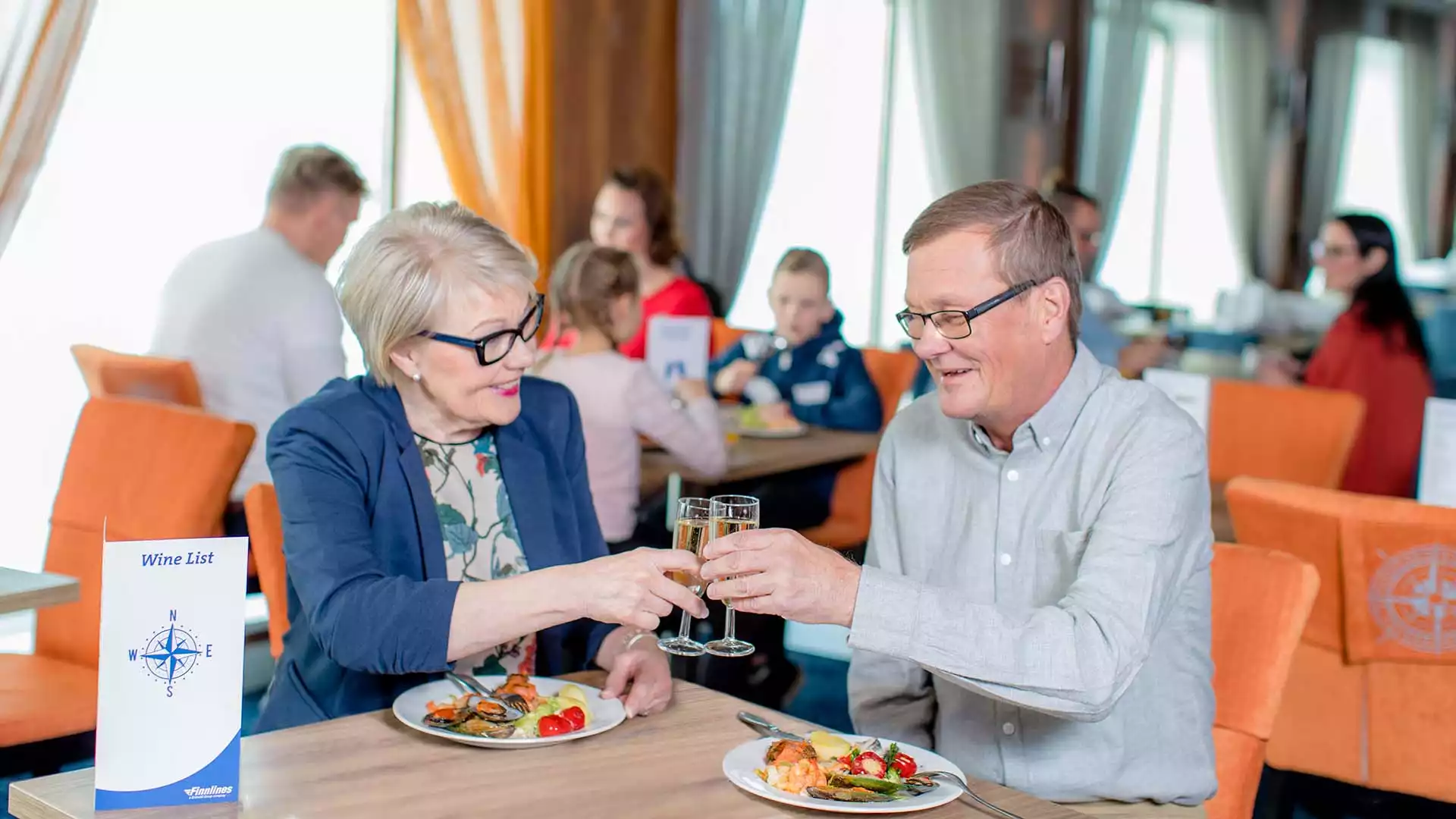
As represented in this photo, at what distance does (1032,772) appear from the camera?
1838 millimetres

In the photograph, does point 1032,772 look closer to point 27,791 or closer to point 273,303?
point 27,791

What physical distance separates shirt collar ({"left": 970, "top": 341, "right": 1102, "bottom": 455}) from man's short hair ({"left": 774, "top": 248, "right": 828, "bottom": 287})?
2957mm

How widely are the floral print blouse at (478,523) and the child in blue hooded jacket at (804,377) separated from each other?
235cm

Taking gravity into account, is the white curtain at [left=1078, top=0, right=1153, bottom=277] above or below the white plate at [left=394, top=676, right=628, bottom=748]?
above

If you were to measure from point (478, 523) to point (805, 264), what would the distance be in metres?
2.88

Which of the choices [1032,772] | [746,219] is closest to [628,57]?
[746,219]

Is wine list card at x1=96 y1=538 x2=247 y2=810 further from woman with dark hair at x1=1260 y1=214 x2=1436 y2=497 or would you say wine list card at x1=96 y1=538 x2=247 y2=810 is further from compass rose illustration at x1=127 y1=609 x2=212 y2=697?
woman with dark hair at x1=1260 y1=214 x2=1436 y2=497

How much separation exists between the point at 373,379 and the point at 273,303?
2116 mm

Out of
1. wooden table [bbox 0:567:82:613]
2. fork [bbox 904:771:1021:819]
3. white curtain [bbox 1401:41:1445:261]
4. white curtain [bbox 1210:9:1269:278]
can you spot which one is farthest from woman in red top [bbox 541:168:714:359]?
white curtain [bbox 1401:41:1445:261]

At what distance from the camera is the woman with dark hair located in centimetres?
479

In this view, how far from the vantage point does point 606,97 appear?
243 inches

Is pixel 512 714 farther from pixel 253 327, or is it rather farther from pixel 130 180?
pixel 130 180

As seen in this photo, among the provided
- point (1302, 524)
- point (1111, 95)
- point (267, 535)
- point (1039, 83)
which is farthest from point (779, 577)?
point (1111, 95)

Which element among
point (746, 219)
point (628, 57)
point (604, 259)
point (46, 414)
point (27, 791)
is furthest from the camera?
point (746, 219)
